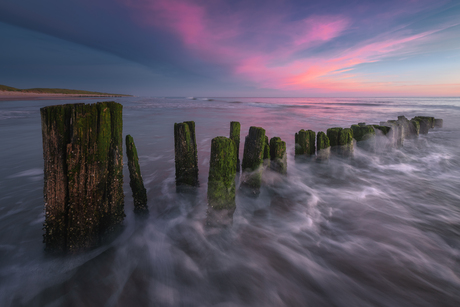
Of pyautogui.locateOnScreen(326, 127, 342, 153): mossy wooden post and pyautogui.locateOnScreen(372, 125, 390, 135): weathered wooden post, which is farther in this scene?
pyautogui.locateOnScreen(372, 125, 390, 135): weathered wooden post

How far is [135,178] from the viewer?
3.05 meters

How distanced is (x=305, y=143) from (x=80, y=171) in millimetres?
4418

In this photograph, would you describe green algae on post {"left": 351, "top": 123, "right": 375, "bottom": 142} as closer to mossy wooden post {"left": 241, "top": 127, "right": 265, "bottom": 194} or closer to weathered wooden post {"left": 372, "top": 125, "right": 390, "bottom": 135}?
weathered wooden post {"left": 372, "top": 125, "right": 390, "bottom": 135}

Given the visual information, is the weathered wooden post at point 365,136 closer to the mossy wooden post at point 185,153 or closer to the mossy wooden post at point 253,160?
the mossy wooden post at point 253,160

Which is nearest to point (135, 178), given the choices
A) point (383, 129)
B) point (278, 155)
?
point (278, 155)

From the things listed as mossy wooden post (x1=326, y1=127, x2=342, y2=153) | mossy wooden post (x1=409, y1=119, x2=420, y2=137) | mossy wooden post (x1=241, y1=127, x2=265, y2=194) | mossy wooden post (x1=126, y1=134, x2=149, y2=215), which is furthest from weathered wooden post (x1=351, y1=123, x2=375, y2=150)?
mossy wooden post (x1=126, y1=134, x2=149, y2=215)

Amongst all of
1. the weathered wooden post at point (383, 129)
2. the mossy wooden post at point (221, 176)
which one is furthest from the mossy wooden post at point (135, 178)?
the weathered wooden post at point (383, 129)

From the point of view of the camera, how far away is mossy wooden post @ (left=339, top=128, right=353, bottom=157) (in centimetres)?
524

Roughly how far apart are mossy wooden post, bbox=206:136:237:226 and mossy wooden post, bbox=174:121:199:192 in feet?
2.70

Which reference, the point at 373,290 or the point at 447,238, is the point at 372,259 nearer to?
the point at 373,290

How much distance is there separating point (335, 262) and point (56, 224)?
132 inches

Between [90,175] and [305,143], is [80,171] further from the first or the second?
[305,143]

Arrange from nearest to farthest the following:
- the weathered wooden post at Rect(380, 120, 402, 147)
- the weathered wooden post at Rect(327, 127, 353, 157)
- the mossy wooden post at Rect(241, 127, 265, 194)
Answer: the mossy wooden post at Rect(241, 127, 265, 194) → the weathered wooden post at Rect(327, 127, 353, 157) → the weathered wooden post at Rect(380, 120, 402, 147)

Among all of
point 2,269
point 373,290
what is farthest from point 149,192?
point 373,290
